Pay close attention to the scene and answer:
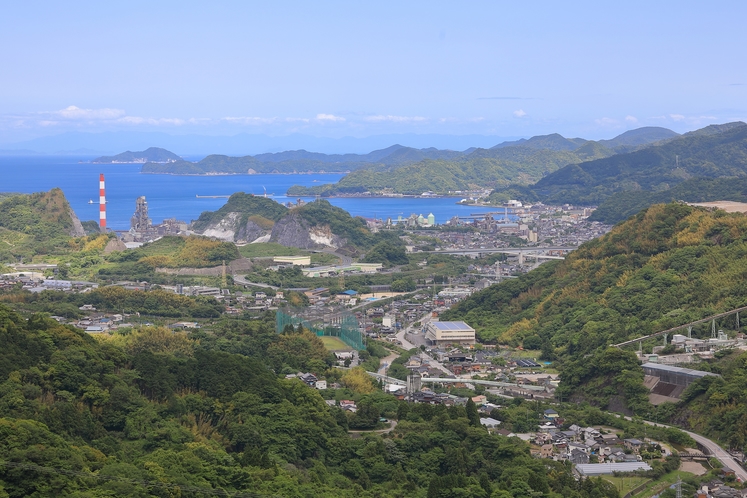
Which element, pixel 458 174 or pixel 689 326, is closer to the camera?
pixel 689 326

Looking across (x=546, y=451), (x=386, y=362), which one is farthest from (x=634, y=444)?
(x=386, y=362)

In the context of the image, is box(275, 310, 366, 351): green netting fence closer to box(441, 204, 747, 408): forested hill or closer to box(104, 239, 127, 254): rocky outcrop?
box(441, 204, 747, 408): forested hill

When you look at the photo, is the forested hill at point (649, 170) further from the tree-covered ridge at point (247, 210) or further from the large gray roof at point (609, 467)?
the large gray roof at point (609, 467)

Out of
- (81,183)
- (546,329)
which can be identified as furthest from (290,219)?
(81,183)

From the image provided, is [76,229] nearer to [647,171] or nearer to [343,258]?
[343,258]

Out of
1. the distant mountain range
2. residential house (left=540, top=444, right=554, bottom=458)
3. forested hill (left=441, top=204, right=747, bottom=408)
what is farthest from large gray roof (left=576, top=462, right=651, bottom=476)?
the distant mountain range

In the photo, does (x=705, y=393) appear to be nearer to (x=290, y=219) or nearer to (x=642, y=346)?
(x=642, y=346)
